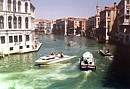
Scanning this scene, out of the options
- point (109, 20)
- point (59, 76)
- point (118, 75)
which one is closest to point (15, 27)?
point (59, 76)

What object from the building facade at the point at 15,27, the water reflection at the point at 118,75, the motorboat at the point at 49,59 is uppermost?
the building facade at the point at 15,27

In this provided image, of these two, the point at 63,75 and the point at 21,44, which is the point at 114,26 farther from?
the point at 63,75

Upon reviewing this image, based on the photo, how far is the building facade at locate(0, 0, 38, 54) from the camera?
42.6 metres

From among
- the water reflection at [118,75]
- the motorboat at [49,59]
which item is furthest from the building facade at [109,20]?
the motorboat at [49,59]

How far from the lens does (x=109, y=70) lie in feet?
103

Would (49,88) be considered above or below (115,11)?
below

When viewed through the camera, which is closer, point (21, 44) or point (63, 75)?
point (63, 75)

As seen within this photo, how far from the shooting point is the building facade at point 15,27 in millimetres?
42594

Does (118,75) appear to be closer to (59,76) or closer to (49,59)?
(59,76)

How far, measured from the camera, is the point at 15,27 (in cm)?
4506

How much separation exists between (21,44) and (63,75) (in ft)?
62.5

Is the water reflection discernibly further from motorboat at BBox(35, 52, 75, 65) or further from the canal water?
motorboat at BBox(35, 52, 75, 65)

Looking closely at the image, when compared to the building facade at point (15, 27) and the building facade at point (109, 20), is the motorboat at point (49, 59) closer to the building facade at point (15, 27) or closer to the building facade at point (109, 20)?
the building facade at point (15, 27)

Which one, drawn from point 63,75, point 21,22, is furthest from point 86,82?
point 21,22
